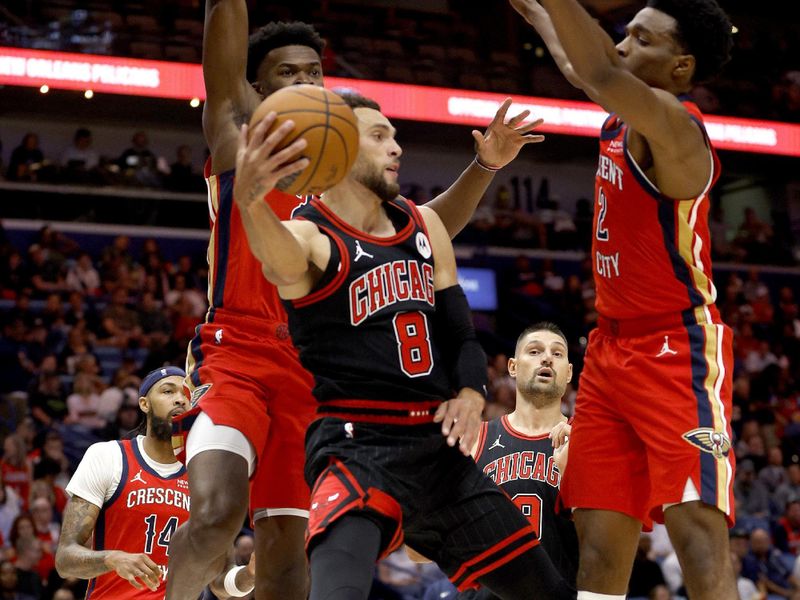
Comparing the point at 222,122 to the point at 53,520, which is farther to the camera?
the point at 53,520

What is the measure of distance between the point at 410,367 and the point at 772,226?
65.9ft

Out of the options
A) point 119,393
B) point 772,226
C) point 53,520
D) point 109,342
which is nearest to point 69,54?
point 109,342

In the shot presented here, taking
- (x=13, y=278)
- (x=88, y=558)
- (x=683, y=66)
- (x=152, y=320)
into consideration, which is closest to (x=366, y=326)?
(x=683, y=66)

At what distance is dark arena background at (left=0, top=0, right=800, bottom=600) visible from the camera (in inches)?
501

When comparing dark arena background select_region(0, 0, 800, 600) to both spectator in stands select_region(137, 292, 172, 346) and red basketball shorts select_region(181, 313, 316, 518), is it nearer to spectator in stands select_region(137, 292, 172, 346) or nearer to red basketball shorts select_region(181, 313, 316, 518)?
spectator in stands select_region(137, 292, 172, 346)

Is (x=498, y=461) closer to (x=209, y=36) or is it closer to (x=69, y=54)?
(x=209, y=36)

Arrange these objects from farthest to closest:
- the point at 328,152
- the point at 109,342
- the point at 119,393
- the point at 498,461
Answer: the point at 109,342
the point at 119,393
the point at 498,461
the point at 328,152

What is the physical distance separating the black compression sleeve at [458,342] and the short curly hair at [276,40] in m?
1.47

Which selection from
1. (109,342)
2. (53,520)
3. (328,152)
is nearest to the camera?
(328,152)

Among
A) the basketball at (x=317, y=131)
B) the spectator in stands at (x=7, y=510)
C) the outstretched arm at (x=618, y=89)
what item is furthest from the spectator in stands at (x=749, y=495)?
the basketball at (x=317, y=131)

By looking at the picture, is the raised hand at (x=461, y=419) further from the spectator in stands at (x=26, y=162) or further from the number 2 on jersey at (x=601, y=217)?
the spectator in stands at (x=26, y=162)

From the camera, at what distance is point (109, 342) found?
14508 mm

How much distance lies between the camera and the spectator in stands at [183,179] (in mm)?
17734

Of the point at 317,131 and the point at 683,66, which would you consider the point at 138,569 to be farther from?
the point at 683,66
